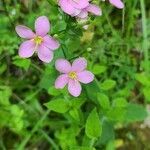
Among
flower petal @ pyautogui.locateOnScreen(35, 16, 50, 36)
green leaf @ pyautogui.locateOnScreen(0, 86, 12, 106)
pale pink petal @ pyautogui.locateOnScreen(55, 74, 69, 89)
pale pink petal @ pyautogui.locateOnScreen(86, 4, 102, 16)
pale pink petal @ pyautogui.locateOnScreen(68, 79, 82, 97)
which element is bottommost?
green leaf @ pyautogui.locateOnScreen(0, 86, 12, 106)

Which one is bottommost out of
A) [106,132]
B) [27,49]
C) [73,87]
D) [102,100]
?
[106,132]

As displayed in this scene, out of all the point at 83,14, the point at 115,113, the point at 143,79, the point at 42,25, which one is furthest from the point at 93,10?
the point at 143,79

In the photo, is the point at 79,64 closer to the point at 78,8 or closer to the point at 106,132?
the point at 78,8

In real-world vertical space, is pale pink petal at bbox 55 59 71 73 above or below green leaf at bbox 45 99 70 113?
above

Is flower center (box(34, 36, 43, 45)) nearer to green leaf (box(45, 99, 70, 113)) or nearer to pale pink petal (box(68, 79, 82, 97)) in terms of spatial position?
pale pink petal (box(68, 79, 82, 97))

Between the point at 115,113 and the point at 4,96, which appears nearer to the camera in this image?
the point at 115,113

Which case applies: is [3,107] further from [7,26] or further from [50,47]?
[50,47]

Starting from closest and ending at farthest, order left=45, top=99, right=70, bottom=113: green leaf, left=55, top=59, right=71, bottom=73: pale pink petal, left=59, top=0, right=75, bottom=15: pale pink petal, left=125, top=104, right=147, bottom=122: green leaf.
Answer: left=59, top=0, right=75, bottom=15: pale pink petal → left=55, top=59, right=71, bottom=73: pale pink petal → left=45, top=99, right=70, bottom=113: green leaf → left=125, top=104, right=147, bottom=122: green leaf

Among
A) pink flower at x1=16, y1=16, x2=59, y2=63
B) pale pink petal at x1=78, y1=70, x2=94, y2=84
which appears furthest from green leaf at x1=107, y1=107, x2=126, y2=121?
pink flower at x1=16, y1=16, x2=59, y2=63

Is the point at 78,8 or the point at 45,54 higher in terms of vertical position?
the point at 78,8
